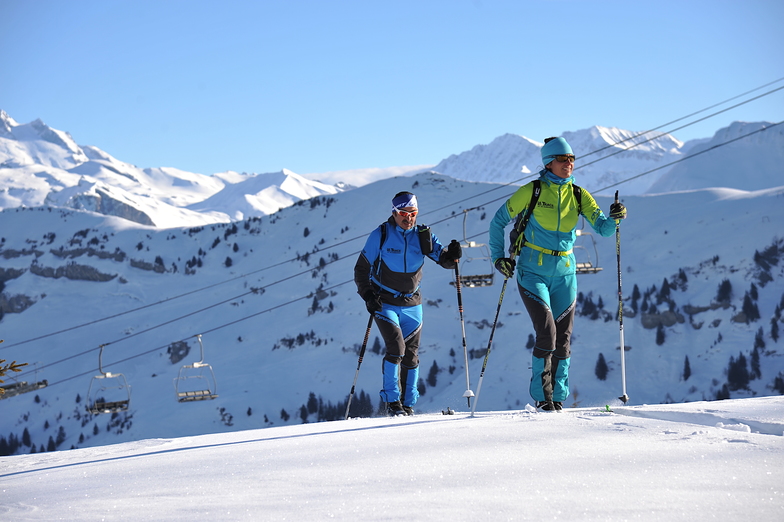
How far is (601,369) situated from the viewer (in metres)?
43.2

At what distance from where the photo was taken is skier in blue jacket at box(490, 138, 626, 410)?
6672 millimetres

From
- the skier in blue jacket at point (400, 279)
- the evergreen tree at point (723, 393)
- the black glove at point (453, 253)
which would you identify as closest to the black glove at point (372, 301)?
the skier in blue jacket at point (400, 279)

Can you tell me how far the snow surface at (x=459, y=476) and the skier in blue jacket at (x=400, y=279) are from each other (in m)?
2.12

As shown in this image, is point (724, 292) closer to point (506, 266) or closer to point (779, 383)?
point (779, 383)

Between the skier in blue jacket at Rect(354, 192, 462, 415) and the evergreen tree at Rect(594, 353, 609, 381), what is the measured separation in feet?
123

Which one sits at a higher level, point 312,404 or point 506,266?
point 506,266

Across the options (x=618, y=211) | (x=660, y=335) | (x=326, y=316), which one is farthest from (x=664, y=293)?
(x=618, y=211)

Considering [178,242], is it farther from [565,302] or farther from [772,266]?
[565,302]

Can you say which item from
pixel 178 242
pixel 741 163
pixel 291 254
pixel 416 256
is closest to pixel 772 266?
pixel 291 254

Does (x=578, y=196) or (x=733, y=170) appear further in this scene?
(x=733, y=170)

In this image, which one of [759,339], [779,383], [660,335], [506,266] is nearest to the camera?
[506,266]

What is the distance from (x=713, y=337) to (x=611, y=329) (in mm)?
6339

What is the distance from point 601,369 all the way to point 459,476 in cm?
4193

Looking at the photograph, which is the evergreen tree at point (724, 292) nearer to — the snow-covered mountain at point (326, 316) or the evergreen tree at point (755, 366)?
the snow-covered mountain at point (326, 316)
